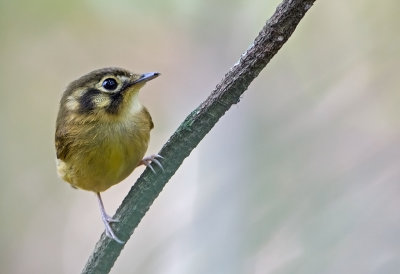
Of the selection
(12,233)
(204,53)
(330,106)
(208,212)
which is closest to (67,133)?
(208,212)

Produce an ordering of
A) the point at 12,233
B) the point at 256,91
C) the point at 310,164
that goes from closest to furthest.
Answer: the point at 310,164 → the point at 256,91 → the point at 12,233

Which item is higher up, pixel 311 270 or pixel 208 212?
pixel 208 212

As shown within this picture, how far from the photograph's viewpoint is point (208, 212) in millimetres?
3635

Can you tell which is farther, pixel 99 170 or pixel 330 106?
pixel 330 106

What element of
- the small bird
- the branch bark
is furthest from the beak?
the branch bark

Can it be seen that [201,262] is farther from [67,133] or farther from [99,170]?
[67,133]

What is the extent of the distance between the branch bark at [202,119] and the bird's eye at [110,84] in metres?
0.53

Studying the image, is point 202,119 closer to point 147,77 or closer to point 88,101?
point 147,77

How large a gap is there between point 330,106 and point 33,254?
2.82m

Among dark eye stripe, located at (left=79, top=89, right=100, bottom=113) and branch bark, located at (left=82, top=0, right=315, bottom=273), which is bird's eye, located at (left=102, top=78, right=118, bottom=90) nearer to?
dark eye stripe, located at (left=79, top=89, right=100, bottom=113)

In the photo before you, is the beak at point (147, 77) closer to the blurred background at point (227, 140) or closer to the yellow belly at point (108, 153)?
the yellow belly at point (108, 153)

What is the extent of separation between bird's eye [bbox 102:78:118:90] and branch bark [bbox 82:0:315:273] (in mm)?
534

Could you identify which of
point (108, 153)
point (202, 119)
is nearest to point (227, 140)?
point (108, 153)

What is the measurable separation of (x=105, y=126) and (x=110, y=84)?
0.17 metres
